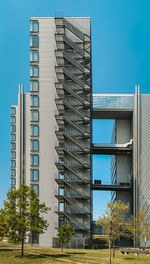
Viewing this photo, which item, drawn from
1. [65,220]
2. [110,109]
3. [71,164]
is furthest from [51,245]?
[110,109]

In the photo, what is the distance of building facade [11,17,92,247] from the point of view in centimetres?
5281

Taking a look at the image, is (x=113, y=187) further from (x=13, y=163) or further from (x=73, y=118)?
(x=13, y=163)

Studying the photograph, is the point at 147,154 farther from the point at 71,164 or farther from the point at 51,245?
the point at 51,245

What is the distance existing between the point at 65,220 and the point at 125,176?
69.3ft

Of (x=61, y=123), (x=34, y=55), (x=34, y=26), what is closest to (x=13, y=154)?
(x=61, y=123)

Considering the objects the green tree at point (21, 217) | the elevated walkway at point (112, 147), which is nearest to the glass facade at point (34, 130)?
the elevated walkway at point (112, 147)

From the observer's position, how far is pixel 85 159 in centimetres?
5453

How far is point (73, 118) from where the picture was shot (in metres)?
55.9

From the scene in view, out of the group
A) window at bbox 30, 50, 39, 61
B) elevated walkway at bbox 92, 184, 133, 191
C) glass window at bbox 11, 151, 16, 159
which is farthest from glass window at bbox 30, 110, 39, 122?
glass window at bbox 11, 151, 16, 159

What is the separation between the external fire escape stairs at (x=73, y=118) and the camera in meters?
52.5

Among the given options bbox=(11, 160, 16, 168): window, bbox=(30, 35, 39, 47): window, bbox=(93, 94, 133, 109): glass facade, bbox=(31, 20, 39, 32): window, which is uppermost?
bbox=(31, 20, 39, 32): window

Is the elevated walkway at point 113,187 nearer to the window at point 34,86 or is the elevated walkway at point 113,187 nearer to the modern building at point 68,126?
the modern building at point 68,126

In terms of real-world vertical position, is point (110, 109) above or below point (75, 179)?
above

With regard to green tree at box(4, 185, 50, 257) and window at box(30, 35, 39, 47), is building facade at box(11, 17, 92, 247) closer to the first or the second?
window at box(30, 35, 39, 47)
